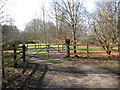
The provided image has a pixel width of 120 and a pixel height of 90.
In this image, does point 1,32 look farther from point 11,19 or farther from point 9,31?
point 11,19

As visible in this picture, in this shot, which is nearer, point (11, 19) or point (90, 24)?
point (90, 24)

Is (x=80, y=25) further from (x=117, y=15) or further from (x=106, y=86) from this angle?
(x=106, y=86)

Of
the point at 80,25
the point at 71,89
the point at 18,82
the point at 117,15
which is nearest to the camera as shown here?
the point at 71,89

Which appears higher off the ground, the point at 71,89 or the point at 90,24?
the point at 90,24

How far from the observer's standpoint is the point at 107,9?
30.2 ft

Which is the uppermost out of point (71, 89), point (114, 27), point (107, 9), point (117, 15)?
point (107, 9)

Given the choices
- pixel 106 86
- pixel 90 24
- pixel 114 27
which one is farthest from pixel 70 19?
pixel 106 86

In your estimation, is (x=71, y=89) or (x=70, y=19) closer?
(x=71, y=89)

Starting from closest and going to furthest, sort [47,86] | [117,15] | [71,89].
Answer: [71,89] → [47,86] → [117,15]

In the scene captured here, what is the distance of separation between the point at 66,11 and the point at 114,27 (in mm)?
4568

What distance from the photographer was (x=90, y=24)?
10602 mm

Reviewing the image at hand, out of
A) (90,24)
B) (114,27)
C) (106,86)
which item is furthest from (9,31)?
(106,86)

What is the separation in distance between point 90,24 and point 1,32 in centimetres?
1000

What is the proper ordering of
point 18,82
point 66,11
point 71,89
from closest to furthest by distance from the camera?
point 71,89, point 18,82, point 66,11
